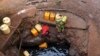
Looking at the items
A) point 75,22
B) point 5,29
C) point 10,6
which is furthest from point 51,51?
point 10,6

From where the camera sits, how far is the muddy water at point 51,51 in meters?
5.35

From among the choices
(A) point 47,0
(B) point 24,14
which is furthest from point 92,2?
(B) point 24,14

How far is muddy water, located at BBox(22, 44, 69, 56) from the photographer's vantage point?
17.6 ft

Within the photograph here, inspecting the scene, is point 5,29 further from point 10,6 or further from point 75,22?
point 75,22

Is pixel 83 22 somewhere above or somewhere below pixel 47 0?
below

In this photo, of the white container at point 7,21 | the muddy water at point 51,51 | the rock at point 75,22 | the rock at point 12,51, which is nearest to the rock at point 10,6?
the white container at point 7,21

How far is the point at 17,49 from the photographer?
5207 mm

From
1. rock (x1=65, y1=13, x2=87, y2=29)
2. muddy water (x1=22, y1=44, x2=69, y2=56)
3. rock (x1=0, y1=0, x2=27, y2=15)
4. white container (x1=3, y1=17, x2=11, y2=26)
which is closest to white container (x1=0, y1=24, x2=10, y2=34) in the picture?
white container (x1=3, y1=17, x2=11, y2=26)

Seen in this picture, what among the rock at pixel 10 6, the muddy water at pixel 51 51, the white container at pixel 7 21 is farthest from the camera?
the muddy water at pixel 51 51

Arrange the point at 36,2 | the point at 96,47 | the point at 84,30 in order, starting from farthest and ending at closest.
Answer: the point at 36,2
the point at 84,30
the point at 96,47

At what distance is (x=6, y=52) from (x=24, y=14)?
0.95 meters

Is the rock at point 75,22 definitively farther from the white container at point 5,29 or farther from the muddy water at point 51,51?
the white container at point 5,29

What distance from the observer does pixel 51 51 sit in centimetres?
541

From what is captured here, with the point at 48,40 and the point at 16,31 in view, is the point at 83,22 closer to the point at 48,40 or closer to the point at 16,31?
the point at 48,40
